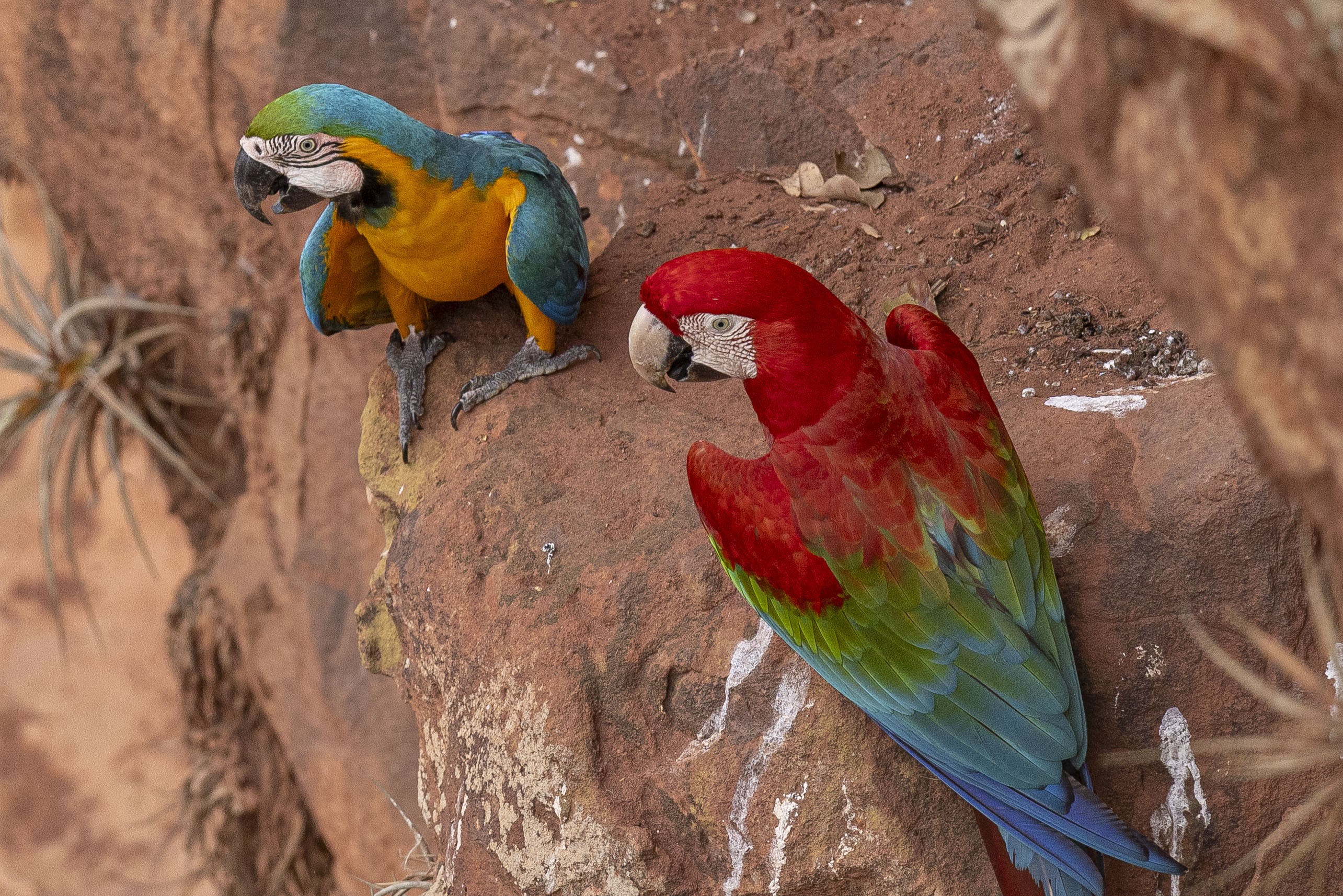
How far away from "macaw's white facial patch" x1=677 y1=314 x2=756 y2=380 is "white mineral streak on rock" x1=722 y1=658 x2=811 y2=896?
1.98 feet

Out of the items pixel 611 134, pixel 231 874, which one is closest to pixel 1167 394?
pixel 611 134

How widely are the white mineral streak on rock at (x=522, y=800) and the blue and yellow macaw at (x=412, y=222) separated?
775 mm

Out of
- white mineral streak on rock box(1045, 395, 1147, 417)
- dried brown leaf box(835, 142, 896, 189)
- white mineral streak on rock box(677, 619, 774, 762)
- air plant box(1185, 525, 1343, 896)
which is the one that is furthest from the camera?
dried brown leaf box(835, 142, 896, 189)

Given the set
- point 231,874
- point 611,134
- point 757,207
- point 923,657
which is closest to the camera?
point 923,657

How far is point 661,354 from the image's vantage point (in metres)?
1.80

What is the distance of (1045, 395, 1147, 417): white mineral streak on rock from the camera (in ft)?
7.07

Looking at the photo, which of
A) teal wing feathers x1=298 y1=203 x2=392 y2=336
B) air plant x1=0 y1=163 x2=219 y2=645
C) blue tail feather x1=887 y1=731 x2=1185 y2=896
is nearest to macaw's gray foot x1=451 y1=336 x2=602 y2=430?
teal wing feathers x1=298 y1=203 x2=392 y2=336

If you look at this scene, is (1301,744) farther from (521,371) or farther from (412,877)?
(412,877)

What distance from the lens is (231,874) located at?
437 centimetres

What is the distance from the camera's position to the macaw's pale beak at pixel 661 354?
1.79 meters

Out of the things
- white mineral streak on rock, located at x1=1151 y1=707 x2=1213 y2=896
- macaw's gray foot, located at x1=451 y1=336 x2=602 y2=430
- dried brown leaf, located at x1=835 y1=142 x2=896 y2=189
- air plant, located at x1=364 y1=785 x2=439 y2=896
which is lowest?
air plant, located at x1=364 y1=785 x2=439 y2=896

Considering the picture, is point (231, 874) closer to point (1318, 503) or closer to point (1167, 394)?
point (1167, 394)

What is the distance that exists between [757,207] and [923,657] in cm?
166

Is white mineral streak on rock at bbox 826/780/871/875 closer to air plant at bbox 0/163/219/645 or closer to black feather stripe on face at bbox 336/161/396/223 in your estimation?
black feather stripe on face at bbox 336/161/396/223
